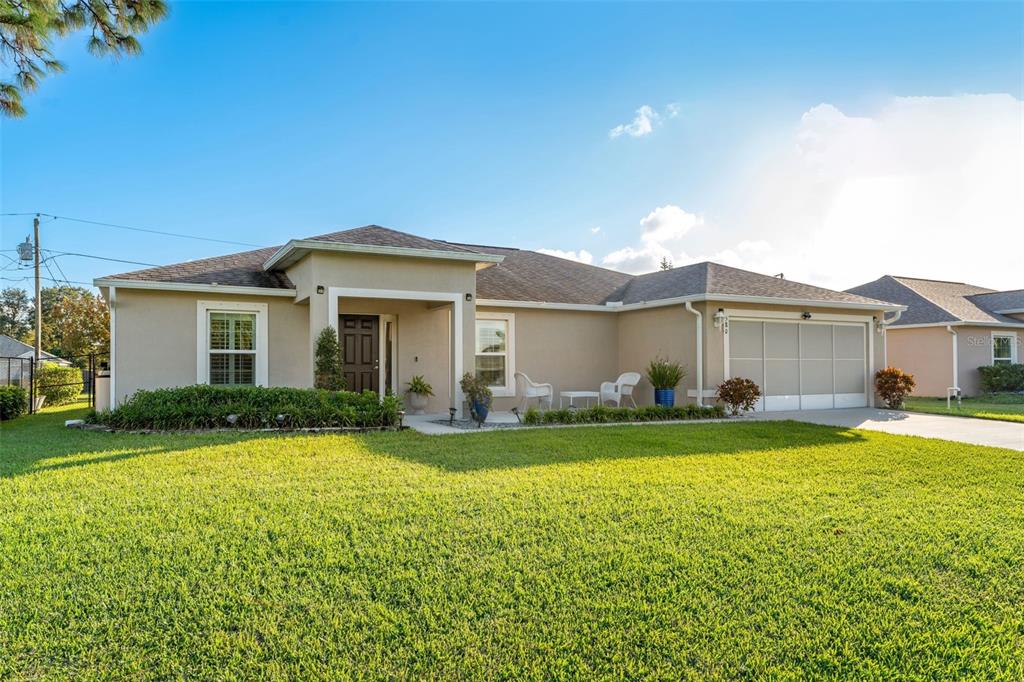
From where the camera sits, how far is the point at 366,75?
13070 mm

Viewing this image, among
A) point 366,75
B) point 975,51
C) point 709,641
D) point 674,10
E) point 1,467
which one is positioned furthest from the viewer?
point 366,75

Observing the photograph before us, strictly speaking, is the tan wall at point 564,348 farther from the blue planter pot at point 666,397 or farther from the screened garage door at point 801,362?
the screened garage door at point 801,362

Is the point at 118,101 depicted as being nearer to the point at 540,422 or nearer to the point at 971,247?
the point at 540,422

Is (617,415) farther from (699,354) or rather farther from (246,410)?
(246,410)

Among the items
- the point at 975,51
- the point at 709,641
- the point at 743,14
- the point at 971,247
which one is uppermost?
the point at 743,14

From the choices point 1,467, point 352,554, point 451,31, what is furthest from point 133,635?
point 451,31

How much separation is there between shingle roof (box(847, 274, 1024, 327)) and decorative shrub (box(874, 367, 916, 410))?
6.55m

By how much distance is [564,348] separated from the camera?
1518 centimetres

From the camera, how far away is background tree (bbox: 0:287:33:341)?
1875 inches

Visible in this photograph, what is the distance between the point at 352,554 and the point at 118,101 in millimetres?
15640

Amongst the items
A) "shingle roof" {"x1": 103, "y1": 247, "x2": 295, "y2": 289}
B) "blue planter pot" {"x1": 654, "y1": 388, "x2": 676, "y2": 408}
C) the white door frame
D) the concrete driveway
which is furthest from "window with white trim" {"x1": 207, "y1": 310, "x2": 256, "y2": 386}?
the concrete driveway

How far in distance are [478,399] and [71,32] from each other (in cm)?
814

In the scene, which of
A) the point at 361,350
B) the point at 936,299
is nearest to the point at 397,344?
the point at 361,350

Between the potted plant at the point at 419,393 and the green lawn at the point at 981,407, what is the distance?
41.2ft
